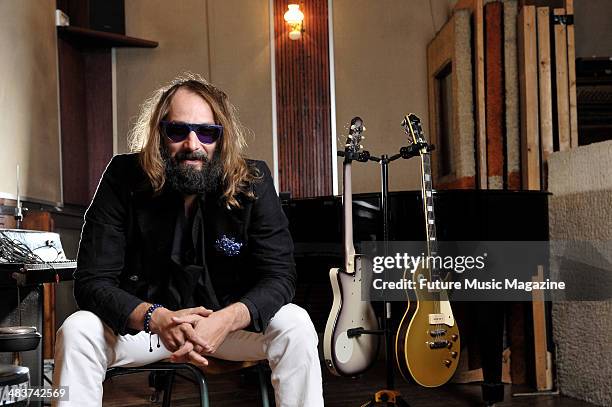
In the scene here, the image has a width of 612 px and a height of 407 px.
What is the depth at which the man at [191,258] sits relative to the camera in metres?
1.75

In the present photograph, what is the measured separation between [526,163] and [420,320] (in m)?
1.45

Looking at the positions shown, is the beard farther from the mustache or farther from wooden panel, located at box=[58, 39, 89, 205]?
wooden panel, located at box=[58, 39, 89, 205]

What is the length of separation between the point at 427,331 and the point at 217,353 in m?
1.28

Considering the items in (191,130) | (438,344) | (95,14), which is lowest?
(438,344)

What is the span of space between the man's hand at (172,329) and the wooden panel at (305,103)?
3358 mm

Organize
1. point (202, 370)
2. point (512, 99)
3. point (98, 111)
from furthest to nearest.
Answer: point (98, 111)
point (512, 99)
point (202, 370)

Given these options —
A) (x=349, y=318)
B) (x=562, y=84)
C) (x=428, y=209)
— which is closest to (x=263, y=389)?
(x=349, y=318)

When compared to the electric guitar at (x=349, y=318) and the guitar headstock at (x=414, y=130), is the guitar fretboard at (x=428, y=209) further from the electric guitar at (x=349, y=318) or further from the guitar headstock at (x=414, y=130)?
the electric guitar at (x=349, y=318)

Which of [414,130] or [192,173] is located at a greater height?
[414,130]

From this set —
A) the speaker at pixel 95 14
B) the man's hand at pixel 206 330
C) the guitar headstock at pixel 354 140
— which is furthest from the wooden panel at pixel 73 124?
the man's hand at pixel 206 330

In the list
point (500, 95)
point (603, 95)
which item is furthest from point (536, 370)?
point (603, 95)

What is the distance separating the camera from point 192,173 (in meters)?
1.99

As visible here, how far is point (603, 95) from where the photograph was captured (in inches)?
181

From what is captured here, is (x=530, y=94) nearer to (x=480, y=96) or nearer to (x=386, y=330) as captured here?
(x=480, y=96)
